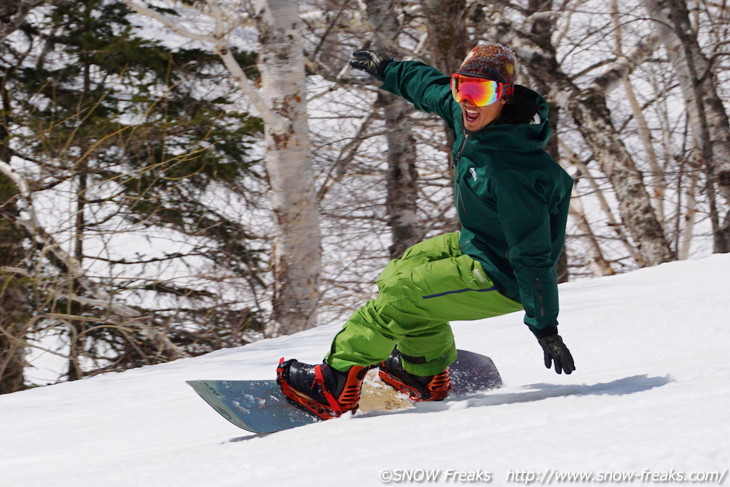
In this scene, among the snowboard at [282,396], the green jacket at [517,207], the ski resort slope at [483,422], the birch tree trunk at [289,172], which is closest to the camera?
the ski resort slope at [483,422]

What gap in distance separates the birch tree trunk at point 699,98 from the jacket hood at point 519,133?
498 centimetres

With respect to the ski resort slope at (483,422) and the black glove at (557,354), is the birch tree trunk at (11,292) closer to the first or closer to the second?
the ski resort slope at (483,422)

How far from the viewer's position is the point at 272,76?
6.01 meters

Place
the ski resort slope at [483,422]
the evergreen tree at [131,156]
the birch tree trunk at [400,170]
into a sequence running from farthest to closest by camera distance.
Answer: the birch tree trunk at [400,170]
the evergreen tree at [131,156]
the ski resort slope at [483,422]

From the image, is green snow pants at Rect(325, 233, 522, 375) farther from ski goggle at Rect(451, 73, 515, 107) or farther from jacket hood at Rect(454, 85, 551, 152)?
ski goggle at Rect(451, 73, 515, 107)

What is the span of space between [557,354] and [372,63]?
148 cm

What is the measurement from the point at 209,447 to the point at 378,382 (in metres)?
0.98

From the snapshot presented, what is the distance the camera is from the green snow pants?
108 inches

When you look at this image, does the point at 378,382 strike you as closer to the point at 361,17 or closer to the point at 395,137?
the point at 395,137

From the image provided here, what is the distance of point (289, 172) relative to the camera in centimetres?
609

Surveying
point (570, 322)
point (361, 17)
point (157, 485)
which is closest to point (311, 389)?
point (157, 485)

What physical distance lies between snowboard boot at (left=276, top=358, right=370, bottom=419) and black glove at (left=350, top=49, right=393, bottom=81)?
1223mm

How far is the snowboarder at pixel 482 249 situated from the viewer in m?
2.59

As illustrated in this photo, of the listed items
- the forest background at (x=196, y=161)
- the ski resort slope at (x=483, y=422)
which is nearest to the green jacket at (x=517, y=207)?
the ski resort slope at (x=483, y=422)
